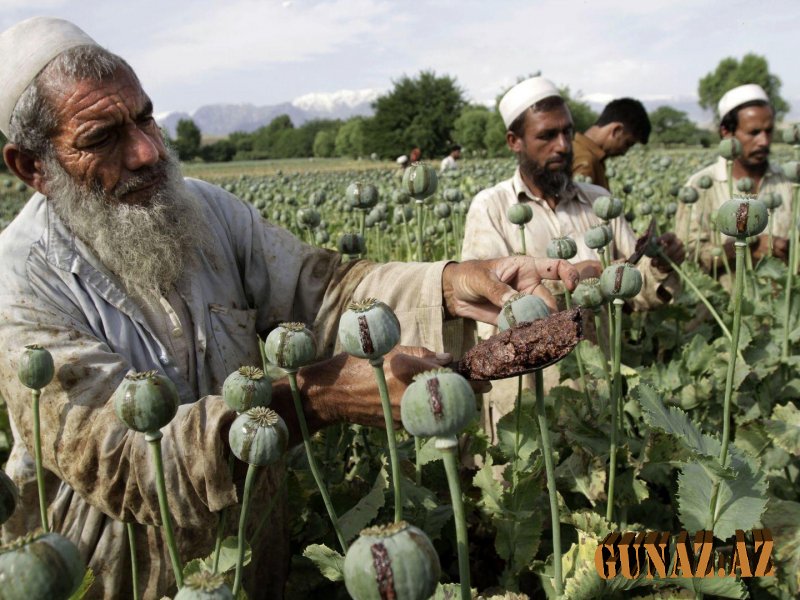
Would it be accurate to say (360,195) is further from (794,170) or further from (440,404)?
(440,404)

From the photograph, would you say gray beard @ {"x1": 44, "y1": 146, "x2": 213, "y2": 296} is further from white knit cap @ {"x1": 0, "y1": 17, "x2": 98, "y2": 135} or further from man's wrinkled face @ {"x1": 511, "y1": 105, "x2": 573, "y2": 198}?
man's wrinkled face @ {"x1": 511, "y1": 105, "x2": 573, "y2": 198}

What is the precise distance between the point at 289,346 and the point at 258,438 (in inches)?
8.4

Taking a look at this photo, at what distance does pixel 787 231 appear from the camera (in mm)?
4391

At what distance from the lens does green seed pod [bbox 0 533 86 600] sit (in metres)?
0.81

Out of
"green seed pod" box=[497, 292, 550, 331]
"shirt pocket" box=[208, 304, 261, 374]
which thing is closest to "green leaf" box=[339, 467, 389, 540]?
"shirt pocket" box=[208, 304, 261, 374]

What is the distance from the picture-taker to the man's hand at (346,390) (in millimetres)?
1630

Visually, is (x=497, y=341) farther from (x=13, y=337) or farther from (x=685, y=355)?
(x=685, y=355)

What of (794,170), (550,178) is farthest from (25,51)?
(794,170)

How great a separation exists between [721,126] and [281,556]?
4.14 meters

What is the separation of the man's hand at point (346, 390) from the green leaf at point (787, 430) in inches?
42.3

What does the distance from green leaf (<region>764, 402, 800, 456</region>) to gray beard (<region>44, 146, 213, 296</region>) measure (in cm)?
188

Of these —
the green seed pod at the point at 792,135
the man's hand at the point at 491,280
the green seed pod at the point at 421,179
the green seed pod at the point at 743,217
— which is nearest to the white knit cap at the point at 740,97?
the green seed pod at the point at 792,135

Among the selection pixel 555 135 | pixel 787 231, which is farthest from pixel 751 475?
pixel 787 231

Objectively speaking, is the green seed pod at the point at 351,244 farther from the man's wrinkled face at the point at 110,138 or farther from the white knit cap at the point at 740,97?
the white knit cap at the point at 740,97
